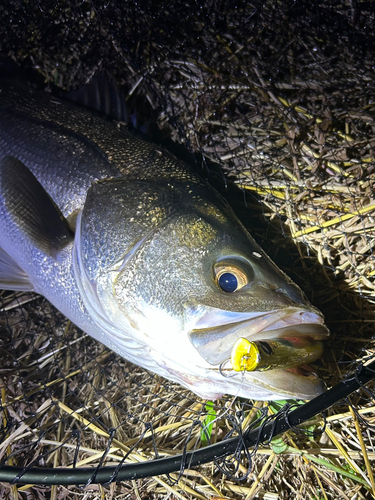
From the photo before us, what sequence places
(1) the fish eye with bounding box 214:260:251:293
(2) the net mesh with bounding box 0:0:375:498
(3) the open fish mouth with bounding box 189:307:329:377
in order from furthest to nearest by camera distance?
(2) the net mesh with bounding box 0:0:375:498, (1) the fish eye with bounding box 214:260:251:293, (3) the open fish mouth with bounding box 189:307:329:377

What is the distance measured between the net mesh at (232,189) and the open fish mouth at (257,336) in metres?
0.82

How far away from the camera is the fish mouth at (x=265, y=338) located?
1.43m

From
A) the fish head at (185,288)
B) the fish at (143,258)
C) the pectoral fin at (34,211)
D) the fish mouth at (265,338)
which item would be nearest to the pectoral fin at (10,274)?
the fish at (143,258)

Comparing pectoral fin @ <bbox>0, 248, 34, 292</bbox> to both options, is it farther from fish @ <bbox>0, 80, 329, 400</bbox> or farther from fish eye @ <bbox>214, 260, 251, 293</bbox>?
fish eye @ <bbox>214, 260, 251, 293</bbox>

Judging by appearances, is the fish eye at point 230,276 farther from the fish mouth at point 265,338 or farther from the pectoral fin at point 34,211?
the pectoral fin at point 34,211

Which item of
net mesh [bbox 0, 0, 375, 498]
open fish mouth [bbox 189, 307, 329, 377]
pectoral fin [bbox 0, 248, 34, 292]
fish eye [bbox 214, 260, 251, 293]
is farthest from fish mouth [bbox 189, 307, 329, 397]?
pectoral fin [bbox 0, 248, 34, 292]

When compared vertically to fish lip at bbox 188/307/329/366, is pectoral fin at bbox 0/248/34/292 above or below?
above

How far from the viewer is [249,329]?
4.71 feet

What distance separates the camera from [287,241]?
8.05 ft

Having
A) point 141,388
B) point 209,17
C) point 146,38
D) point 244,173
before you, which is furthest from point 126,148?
point 141,388

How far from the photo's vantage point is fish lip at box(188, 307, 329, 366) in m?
1.43

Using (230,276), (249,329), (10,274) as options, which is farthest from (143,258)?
(10,274)

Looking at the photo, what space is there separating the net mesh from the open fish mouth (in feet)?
2.70

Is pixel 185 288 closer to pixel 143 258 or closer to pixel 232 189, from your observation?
pixel 143 258
